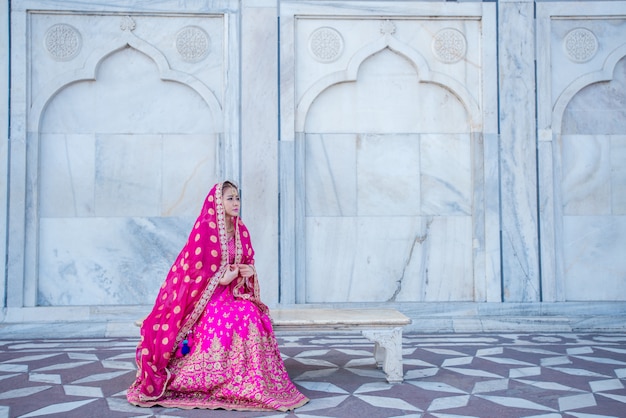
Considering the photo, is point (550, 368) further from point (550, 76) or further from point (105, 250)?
point (105, 250)

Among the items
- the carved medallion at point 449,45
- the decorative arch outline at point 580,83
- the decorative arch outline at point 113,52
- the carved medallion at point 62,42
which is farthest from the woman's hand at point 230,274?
the decorative arch outline at point 580,83

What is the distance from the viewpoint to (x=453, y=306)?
6.53m

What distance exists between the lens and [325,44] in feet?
22.0

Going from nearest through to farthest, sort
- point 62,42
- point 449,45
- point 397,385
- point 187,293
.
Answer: point 187,293 → point 397,385 → point 62,42 → point 449,45

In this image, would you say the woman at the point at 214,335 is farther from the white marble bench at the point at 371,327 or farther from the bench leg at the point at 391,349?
the bench leg at the point at 391,349

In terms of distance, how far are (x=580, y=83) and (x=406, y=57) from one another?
1838mm

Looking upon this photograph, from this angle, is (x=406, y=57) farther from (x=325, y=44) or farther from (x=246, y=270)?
(x=246, y=270)

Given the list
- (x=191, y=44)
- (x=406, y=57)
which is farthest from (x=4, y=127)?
(x=406, y=57)

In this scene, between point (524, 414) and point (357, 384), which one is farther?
point (357, 384)

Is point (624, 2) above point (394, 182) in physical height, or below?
above

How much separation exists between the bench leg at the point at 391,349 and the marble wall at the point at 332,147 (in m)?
2.35

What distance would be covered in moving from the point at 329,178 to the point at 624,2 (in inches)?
142

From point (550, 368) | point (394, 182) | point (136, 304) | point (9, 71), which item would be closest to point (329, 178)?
point (394, 182)

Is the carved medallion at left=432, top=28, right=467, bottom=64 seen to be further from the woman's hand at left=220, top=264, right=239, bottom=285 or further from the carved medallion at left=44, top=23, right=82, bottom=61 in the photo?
the woman's hand at left=220, top=264, right=239, bottom=285
